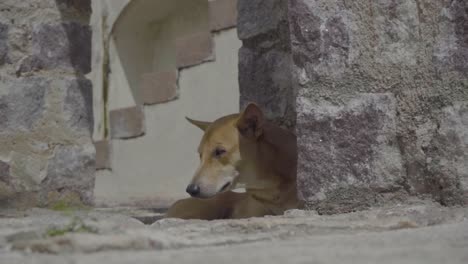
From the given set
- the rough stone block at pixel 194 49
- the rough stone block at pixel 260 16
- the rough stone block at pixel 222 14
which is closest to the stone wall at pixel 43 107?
the rough stone block at pixel 260 16

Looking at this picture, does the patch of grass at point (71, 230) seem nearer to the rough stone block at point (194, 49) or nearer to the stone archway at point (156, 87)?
the stone archway at point (156, 87)

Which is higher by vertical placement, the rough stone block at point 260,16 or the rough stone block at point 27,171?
the rough stone block at point 260,16

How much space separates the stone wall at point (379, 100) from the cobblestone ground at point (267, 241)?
0.52ft

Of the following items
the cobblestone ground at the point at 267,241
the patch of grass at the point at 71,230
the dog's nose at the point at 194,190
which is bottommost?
the dog's nose at the point at 194,190

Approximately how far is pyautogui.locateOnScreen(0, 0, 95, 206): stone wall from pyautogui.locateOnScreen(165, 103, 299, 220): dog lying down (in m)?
0.59

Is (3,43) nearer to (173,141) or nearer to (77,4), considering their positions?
(77,4)

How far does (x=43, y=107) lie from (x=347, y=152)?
1978 mm

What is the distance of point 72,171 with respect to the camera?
4.01m

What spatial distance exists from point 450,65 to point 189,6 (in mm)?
5265

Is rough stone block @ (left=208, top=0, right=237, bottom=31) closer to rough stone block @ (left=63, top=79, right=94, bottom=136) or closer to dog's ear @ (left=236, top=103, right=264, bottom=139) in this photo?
rough stone block @ (left=63, top=79, right=94, bottom=136)

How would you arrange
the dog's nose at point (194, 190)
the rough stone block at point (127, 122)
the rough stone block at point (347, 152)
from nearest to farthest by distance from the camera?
the rough stone block at point (347, 152)
the dog's nose at point (194, 190)
the rough stone block at point (127, 122)

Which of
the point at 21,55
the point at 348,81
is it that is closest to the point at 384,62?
the point at 348,81

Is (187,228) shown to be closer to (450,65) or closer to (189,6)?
(450,65)

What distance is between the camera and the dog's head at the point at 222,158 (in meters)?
3.84
